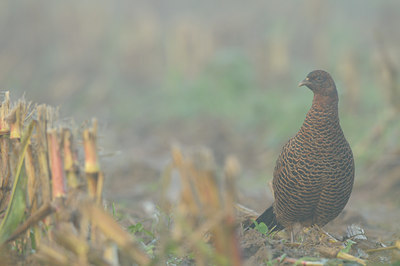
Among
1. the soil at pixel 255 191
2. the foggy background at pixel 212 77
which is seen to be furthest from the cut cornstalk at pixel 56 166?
the foggy background at pixel 212 77

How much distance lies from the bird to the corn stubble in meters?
0.98

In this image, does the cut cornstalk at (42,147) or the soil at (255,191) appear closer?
the cut cornstalk at (42,147)

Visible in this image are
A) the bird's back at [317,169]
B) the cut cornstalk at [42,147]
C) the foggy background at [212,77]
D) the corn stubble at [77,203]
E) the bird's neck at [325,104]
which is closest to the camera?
the corn stubble at [77,203]

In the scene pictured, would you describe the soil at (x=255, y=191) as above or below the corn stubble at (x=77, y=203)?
below

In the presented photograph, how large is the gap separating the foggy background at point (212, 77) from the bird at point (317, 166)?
2.21 metres

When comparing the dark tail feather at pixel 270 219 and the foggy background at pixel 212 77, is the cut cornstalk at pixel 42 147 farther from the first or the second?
the foggy background at pixel 212 77

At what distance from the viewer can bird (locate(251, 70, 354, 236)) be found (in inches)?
138

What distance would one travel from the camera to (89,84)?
14867mm

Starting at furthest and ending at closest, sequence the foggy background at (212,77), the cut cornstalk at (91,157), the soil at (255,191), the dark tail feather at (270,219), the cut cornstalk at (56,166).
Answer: the foggy background at (212,77), the dark tail feather at (270,219), the soil at (255,191), the cut cornstalk at (56,166), the cut cornstalk at (91,157)

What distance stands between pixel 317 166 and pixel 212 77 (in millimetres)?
11113

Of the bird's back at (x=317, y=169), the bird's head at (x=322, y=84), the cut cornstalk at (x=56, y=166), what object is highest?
the bird's head at (x=322, y=84)

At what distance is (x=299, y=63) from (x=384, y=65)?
353 inches

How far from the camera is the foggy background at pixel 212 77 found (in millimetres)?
7969

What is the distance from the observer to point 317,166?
137 inches
